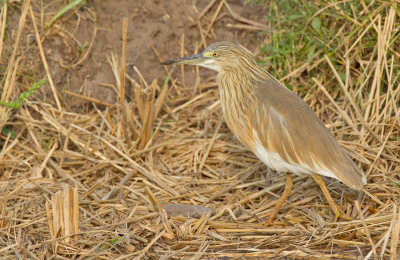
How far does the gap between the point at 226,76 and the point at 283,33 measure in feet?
3.55

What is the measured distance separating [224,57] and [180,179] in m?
0.85

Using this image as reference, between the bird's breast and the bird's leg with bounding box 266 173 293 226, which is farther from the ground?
the bird's breast

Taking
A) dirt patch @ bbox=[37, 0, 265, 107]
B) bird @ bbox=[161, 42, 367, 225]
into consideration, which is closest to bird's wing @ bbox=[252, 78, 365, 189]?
bird @ bbox=[161, 42, 367, 225]

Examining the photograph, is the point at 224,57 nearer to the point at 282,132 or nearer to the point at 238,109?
the point at 238,109

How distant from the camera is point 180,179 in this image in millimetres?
3885

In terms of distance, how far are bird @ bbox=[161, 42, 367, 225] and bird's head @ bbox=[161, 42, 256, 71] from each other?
16 millimetres

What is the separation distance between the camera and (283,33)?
177 inches

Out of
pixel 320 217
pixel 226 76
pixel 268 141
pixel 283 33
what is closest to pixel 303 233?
pixel 320 217

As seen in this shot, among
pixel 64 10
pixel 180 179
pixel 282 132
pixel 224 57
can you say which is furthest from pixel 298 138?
pixel 64 10

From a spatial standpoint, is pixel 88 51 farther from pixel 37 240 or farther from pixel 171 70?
pixel 37 240

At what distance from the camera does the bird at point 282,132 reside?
323 cm

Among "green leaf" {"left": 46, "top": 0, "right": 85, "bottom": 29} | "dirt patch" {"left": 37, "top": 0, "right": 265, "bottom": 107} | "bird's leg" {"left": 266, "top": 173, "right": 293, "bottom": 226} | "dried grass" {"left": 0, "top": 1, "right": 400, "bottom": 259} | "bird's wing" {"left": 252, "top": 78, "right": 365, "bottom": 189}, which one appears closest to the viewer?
"dried grass" {"left": 0, "top": 1, "right": 400, "bottom": 259}

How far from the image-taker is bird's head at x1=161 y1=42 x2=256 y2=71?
141 inches

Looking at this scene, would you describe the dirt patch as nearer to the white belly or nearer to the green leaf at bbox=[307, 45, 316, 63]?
the green leaf at bbox=[307, 45, 316, 63]
